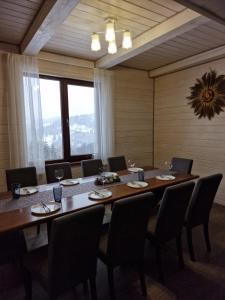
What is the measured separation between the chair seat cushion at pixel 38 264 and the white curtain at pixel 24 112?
1.64 metres

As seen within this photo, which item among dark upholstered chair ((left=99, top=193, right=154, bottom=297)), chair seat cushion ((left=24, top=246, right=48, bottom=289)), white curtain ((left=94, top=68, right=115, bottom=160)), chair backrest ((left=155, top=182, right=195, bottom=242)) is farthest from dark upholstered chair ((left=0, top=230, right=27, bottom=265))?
white curtain ((left=94, top=68, right=115, bottom=160))

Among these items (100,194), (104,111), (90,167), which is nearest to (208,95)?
(104,111)

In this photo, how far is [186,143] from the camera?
13.3 feet

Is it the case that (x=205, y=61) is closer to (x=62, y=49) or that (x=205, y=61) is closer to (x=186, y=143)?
(x=186, y=143)

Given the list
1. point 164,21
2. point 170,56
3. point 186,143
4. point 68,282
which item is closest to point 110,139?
point 186,143

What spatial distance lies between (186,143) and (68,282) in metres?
3.27

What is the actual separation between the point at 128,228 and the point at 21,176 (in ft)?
5.18

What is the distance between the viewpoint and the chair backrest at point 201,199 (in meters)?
2.07

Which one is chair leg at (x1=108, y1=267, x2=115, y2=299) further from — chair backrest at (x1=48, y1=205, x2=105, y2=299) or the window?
the window

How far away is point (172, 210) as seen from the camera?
1874 mm

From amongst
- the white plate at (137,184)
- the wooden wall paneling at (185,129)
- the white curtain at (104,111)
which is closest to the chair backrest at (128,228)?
the white plate at (137,184)

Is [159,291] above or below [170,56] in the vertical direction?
below

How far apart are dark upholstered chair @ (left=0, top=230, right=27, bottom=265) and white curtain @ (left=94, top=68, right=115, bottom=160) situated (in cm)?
213

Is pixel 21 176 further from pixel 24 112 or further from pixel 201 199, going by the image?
pixel 201 199
